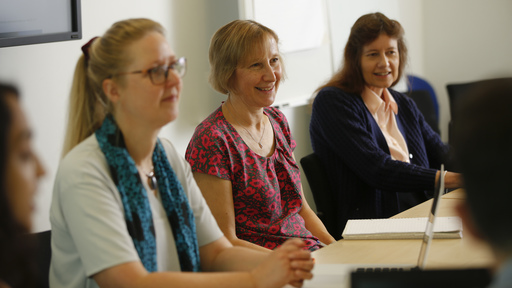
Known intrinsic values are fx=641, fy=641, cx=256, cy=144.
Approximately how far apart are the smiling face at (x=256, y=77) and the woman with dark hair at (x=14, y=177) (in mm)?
1377

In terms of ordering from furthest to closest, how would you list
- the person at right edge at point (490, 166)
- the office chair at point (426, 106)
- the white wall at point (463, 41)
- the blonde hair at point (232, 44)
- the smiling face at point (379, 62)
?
the white wall at point (463, 41) → the office chair at point (426, 106) → the smiling face at point (379, 62) → the blonde hair at point (232, 44) → the person at right edge at point (490, 166)

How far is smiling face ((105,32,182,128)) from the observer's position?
1496mm

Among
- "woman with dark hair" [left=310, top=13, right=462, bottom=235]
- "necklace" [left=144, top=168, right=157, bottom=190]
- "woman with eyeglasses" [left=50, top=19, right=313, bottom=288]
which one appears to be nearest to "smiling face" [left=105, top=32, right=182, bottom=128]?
"woman with eyeglasses" [left=50, top=19, right=313, bottom=288]

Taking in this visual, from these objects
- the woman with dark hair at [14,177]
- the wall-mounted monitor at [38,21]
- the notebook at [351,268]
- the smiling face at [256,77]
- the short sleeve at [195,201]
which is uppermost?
the wall-mounted monitor at [38,21]

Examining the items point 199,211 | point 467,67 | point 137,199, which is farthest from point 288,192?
point 467,67

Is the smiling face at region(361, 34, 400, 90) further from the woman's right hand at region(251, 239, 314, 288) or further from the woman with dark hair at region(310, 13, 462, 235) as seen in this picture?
the woman's right hand at region(251, 239, 314, 288)

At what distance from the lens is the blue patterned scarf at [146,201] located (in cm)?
147

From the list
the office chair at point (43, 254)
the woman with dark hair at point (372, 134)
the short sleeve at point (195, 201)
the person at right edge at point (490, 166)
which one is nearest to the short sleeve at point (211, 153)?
the short sleeve at point (195, 201)

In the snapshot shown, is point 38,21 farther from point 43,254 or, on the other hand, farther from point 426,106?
point 426,106

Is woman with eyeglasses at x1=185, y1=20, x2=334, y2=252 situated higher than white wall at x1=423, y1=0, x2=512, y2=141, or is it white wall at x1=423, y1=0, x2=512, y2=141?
white wall at x1=423, y1=0, x2=512, y2=141

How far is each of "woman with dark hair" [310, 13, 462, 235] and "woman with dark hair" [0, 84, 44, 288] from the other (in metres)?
1.93

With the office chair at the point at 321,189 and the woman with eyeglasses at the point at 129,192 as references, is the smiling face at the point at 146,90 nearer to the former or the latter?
the woman with eyeglasses at the point at 129,192

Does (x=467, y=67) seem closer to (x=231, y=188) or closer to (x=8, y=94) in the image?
(x=231, y=188)

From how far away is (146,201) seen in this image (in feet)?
4.99
